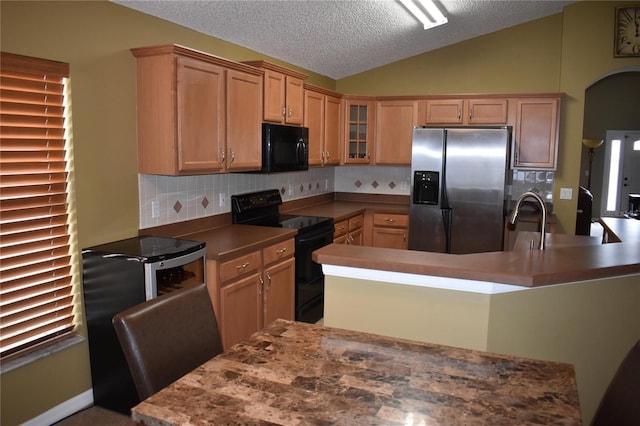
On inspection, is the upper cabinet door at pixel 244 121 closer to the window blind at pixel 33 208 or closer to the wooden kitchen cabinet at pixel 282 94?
the wooden kitchen cabinet at pixel 282 94

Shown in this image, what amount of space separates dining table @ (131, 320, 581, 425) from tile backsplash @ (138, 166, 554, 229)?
79.4 inches

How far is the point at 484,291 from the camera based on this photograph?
2.24 metres

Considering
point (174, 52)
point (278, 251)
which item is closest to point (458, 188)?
point (278, 251)

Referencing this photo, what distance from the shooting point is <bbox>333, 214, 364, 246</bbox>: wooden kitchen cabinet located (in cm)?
491

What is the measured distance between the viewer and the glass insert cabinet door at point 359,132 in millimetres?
5668

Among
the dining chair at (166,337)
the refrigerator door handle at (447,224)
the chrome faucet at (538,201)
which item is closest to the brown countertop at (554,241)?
the chrome faucet at (538,201)

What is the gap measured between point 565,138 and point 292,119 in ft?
9.54

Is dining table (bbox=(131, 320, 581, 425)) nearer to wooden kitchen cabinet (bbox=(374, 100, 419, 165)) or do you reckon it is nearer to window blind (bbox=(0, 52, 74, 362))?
window blind (bbox=(0, 52, 74, 362))

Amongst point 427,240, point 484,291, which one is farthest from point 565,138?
point 484,291

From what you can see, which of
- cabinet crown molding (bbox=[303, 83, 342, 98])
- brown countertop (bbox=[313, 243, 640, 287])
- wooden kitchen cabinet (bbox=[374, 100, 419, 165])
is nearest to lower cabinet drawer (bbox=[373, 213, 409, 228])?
wooden kitchen cabinet (bbox=[374, 100, 419, 165])

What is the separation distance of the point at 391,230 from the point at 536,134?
1.77m

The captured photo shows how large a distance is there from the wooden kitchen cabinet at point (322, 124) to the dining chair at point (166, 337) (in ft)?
10.5

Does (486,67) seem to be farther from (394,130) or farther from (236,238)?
(236,238)

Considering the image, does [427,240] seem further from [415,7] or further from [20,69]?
[20,69]
